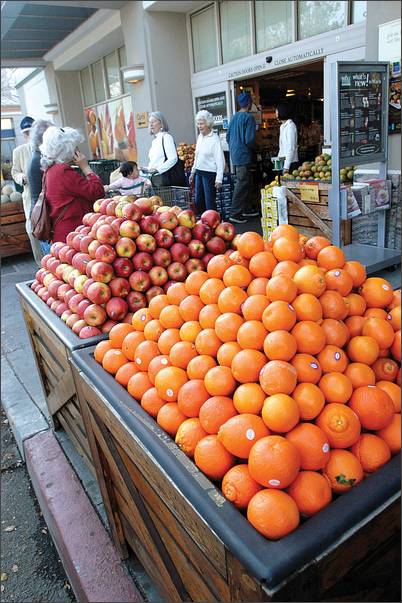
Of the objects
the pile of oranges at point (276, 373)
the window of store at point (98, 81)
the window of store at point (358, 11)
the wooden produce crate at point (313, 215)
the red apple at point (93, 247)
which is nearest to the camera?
the pile of oranges at point (276, 373)

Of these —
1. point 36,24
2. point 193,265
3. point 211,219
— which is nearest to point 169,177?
point 211,219

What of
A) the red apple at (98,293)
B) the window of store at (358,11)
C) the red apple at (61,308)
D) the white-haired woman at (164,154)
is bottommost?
the red apple at (61,308)

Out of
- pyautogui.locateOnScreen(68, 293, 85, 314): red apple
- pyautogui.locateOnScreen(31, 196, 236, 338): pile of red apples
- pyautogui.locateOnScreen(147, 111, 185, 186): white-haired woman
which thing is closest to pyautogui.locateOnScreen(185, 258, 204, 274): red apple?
pyautogui.locateOnScreen(31, 196, 236, 338): pile of red apples

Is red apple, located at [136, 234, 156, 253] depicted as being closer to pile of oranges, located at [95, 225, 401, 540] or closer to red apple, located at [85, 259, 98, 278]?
red apple, located at [85, 259, 98, 278]

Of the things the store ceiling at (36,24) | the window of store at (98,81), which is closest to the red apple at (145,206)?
the store ceiling at (36,24)

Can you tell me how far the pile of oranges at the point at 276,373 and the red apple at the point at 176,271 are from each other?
1.65 ft

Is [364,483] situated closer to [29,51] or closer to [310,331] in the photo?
[310,331]

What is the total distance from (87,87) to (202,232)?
→ 1449 cm

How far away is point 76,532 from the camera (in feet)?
8.00

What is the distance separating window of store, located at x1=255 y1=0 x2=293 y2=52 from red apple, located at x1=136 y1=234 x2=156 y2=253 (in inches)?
260

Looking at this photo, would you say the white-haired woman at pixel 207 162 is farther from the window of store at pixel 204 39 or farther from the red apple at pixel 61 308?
the red apple at pixel 61 308

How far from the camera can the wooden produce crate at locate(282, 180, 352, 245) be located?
16.8 ft

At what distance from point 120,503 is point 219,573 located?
3.27ft

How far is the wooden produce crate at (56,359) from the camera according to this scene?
236cm
